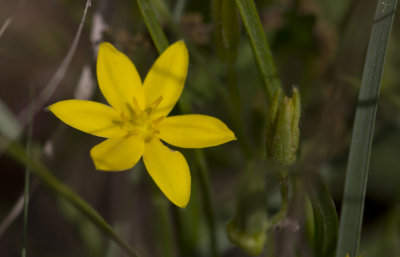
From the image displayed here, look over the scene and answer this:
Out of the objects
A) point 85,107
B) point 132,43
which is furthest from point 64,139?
point 85,107

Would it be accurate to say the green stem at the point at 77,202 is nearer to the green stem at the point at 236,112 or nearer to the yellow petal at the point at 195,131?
the yellow petal at the point at 195,131

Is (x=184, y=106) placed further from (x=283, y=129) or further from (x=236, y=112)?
(x=283, y=129)

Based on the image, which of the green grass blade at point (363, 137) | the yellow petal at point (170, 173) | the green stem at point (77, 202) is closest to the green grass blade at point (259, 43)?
the green grass blade at point (363, 137)

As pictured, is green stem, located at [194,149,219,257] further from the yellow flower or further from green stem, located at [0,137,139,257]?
green stem, located at [0,137,139,257]

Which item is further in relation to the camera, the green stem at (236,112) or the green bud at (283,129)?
the green stem at (236,112)

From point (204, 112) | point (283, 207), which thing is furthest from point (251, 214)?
point (204, 112)

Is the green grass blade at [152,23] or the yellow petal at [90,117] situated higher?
the green grass blade at [152,23]

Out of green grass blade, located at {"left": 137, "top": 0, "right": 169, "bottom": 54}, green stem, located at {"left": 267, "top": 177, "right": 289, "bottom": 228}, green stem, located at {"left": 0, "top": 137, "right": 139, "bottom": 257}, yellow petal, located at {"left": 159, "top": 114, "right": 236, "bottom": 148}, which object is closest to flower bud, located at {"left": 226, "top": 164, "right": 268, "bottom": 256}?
green stem, located at {"left": 267, "top": 177, "right": 289, "bottom": 228}
